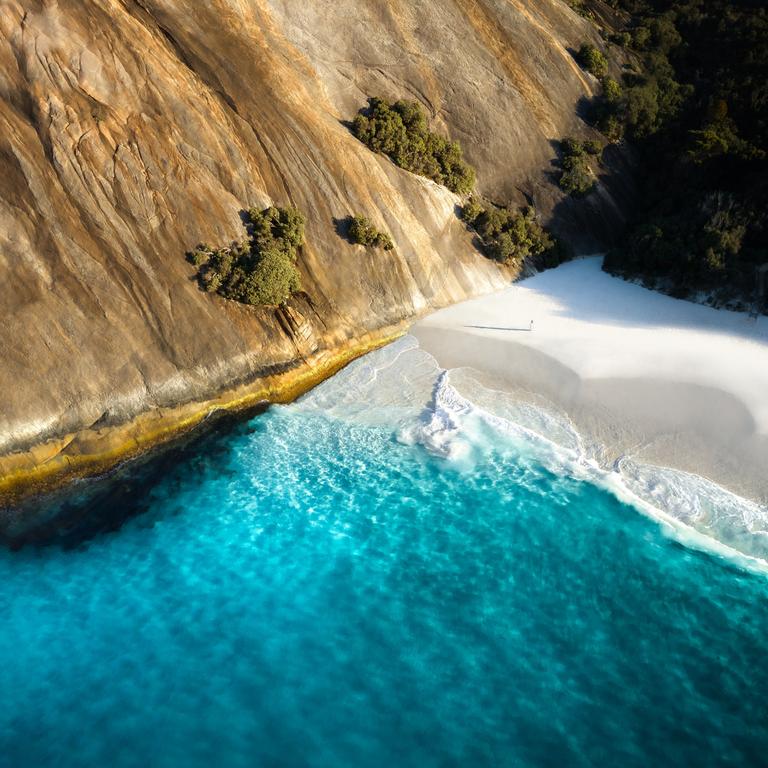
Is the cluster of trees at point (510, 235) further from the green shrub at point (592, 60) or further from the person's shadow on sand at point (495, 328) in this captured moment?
the green shrub at point (592, 60)

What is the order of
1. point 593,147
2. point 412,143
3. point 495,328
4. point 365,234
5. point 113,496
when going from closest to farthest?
point 113,496
point 365,234
point 495,328
point 412,143
point 593,147

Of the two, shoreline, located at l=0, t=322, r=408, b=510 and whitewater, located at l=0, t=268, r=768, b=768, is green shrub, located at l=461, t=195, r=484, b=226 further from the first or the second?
whitewater, located at l=0, t=268, r=768, b=768

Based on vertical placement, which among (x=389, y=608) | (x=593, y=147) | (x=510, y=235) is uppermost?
(x=593, y=147)

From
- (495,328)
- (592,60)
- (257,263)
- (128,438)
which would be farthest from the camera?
(592,60)

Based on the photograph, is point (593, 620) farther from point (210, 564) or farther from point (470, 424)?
point (210, 564)

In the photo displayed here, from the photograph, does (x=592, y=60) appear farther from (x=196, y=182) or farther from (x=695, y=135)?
(x=196, y=182)

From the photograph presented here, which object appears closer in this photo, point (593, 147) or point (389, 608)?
point (389, 608)

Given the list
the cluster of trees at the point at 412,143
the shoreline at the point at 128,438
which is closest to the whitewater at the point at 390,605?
the shoreline at the point at 128,438

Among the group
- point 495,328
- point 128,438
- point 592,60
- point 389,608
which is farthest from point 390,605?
point 592,60
